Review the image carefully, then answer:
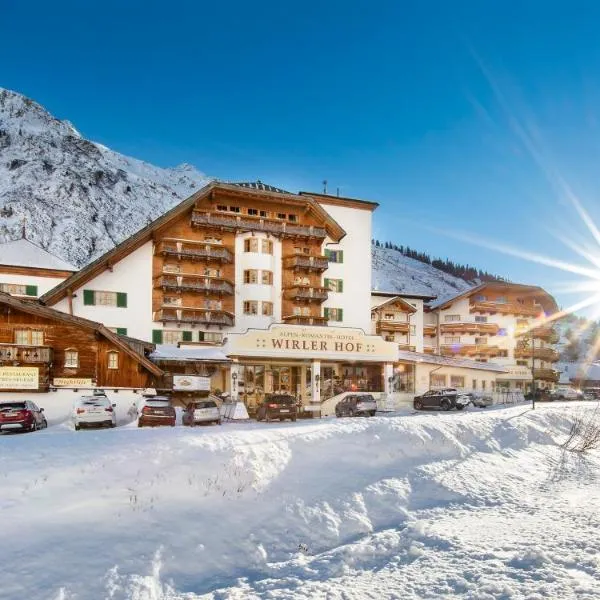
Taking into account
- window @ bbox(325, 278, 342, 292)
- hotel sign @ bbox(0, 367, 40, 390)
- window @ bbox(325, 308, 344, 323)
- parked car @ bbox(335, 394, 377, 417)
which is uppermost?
window @ bbox(325, 278, 342, 292)

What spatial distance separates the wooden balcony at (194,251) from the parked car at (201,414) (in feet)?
74.6

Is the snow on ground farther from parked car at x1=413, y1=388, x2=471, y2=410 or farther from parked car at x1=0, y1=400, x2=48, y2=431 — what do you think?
parked car at x1=413, y1=388, x2=471, y2=410

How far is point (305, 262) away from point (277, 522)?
41.0m

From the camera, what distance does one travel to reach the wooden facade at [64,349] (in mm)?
35031

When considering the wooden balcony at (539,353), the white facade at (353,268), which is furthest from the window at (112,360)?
the wooden balcony at (539,353)

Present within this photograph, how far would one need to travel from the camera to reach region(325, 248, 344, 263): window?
194ft

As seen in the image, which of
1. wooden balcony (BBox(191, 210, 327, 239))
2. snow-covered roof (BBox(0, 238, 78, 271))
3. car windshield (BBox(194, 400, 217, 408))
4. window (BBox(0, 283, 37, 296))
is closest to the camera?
car windshield (BBox(194, 400, 217, 408))

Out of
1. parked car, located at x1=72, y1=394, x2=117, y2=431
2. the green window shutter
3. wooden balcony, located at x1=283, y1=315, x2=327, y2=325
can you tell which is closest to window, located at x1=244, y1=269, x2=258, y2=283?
wooden balcony, located at x1=283, y1=315, x2=327, y2=325

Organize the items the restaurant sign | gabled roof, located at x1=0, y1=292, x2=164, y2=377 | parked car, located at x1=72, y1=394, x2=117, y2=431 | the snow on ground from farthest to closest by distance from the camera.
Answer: the restaurant sign
gabled roof, located at x1=0, y1=292, x2=164, y2=377
parked car, located at x1=72, y1=394, x2=117, y2=431
the snow on ground

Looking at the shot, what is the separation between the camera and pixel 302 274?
55.7 m

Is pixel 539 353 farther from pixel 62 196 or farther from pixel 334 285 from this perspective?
pixel 62 196

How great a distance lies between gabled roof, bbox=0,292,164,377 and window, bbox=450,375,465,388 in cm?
3378

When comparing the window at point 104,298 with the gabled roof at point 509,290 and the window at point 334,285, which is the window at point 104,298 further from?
the gabled roof at point 509,290

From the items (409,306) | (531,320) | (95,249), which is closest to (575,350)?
(531,320)
